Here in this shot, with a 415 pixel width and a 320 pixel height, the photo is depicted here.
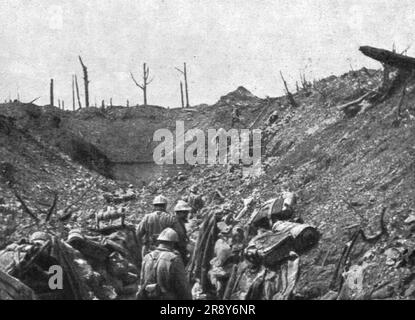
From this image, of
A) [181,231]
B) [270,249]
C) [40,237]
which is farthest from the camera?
[181,231]

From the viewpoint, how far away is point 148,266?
7.21m

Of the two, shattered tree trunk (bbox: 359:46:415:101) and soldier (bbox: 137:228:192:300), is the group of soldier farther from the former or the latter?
shattered tree trunk (bbox: 359:46:415:101)

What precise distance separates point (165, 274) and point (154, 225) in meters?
3.56

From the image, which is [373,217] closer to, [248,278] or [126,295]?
[248,278]

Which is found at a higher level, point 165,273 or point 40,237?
point 40,237

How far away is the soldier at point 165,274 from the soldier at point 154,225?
3228mm

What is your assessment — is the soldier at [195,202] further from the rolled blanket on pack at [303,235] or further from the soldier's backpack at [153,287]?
the soldier's backpack at [153,287]

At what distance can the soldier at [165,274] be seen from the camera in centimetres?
706

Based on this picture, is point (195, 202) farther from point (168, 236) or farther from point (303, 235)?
point (168, 236)

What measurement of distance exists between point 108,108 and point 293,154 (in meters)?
15.6

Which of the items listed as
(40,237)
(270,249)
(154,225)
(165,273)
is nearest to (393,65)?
(270,249)

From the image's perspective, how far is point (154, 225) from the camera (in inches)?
417

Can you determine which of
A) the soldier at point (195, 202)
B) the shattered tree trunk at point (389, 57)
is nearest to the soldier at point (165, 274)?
the shattered tree trunk at point (389, 57)

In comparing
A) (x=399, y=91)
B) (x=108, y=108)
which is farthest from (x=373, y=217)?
(x=108, y=108)
